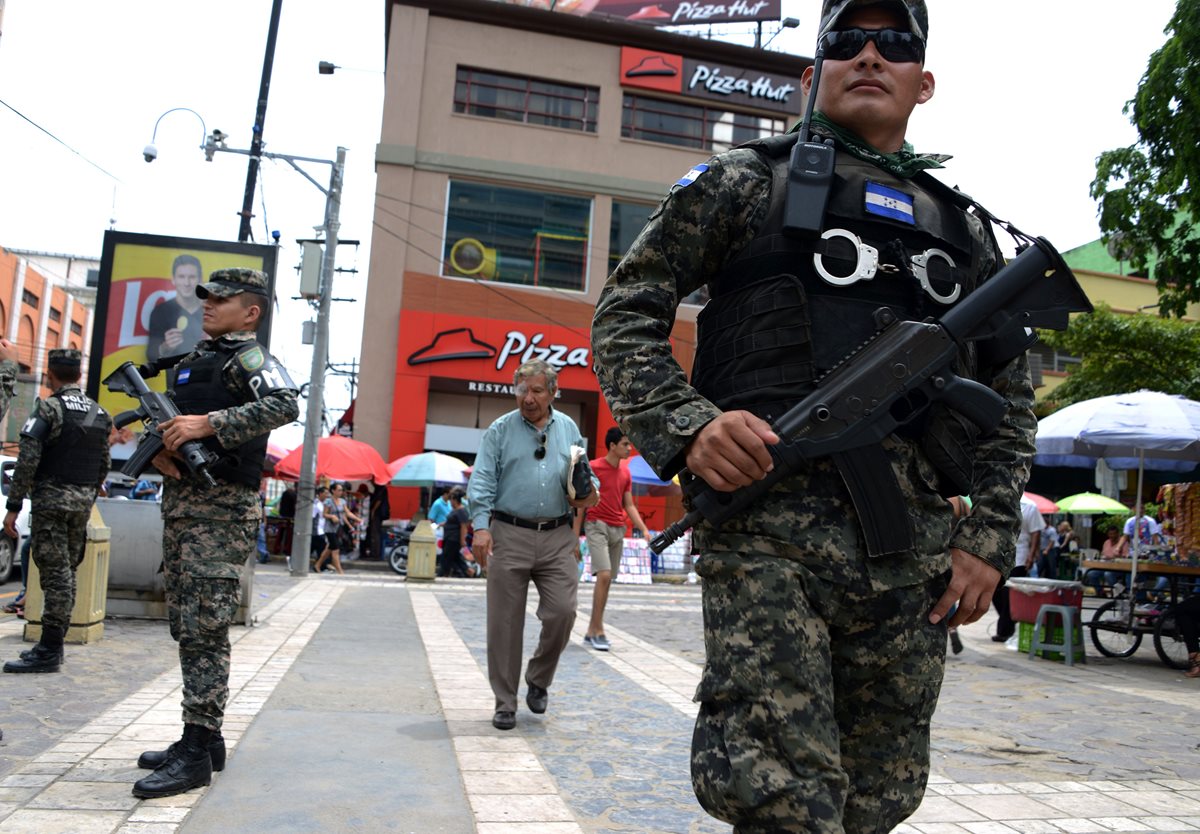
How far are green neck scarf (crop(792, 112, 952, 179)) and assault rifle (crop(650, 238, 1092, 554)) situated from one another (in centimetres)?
32

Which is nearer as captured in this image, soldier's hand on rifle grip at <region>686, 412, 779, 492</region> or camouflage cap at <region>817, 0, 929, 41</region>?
soldier's hand on rifle grip at <region>686, 412, 779, 492</region>

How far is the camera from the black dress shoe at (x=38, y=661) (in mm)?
6332

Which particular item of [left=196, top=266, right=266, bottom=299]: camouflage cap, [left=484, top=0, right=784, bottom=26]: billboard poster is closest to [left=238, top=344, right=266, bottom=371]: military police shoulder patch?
[left=196, top=266, right=266, bottom=299]: camouflage cap

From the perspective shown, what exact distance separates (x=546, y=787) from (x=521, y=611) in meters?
1.51

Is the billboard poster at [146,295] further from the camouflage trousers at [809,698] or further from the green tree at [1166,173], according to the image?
the camouflage trousers at [809,698]

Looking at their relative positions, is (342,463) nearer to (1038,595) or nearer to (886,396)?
(1038,595)

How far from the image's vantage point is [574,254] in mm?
28453

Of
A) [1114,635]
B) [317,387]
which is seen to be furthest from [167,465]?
[317,387]

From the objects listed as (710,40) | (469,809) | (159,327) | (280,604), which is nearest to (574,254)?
(710,40)

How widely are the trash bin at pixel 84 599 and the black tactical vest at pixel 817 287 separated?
672cm

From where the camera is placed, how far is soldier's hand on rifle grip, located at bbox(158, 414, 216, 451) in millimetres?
4152

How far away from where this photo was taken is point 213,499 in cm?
429

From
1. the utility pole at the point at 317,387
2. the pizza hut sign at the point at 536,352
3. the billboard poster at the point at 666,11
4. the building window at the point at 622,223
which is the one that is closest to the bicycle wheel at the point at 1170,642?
the utility pole at the point at 317,387

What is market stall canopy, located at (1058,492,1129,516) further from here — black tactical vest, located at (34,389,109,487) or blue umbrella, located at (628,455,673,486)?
black tactical vest, located at (34,389,109,487)
